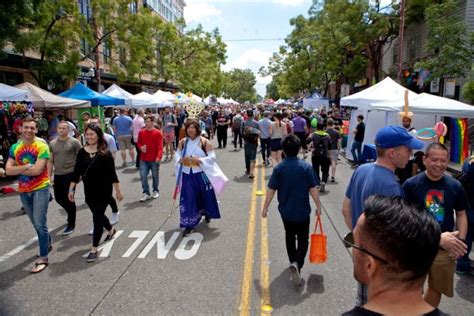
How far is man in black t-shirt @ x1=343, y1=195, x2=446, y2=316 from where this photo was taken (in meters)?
1.27

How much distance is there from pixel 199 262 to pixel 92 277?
1296 millimetres

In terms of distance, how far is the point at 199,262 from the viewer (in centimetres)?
490

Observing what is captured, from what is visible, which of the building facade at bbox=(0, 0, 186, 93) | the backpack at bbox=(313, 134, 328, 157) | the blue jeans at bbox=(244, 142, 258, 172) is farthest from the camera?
the building facade at bbox=(0, 0, 186, 93)

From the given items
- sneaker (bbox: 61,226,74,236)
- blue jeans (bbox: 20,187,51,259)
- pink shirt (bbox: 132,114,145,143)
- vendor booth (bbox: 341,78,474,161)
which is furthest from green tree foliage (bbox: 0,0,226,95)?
vendor booth (bbox: 341,78,474,161)

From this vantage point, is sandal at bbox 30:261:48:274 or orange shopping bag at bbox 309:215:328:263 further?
sandal at bbox 30:261:48:274

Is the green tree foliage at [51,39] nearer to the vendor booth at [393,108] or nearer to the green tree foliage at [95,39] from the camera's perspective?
the green tree foliage at [95,39]

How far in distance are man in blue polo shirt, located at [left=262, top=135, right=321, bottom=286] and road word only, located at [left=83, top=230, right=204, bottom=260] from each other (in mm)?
1556

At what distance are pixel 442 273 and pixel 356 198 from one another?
0.78 metres

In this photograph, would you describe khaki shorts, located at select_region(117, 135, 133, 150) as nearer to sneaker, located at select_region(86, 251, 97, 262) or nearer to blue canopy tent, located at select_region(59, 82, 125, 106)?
blue canopy tent, located at select_region(59, 82, 125, 106)

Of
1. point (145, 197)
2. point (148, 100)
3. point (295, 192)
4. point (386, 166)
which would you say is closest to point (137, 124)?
point (145, 197)

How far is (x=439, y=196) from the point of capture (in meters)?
3.52

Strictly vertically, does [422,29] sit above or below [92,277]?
above

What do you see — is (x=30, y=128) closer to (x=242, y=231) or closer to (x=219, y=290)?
(x=219, y=290)

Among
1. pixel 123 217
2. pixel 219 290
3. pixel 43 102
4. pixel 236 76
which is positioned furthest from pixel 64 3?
pixel 236 76
